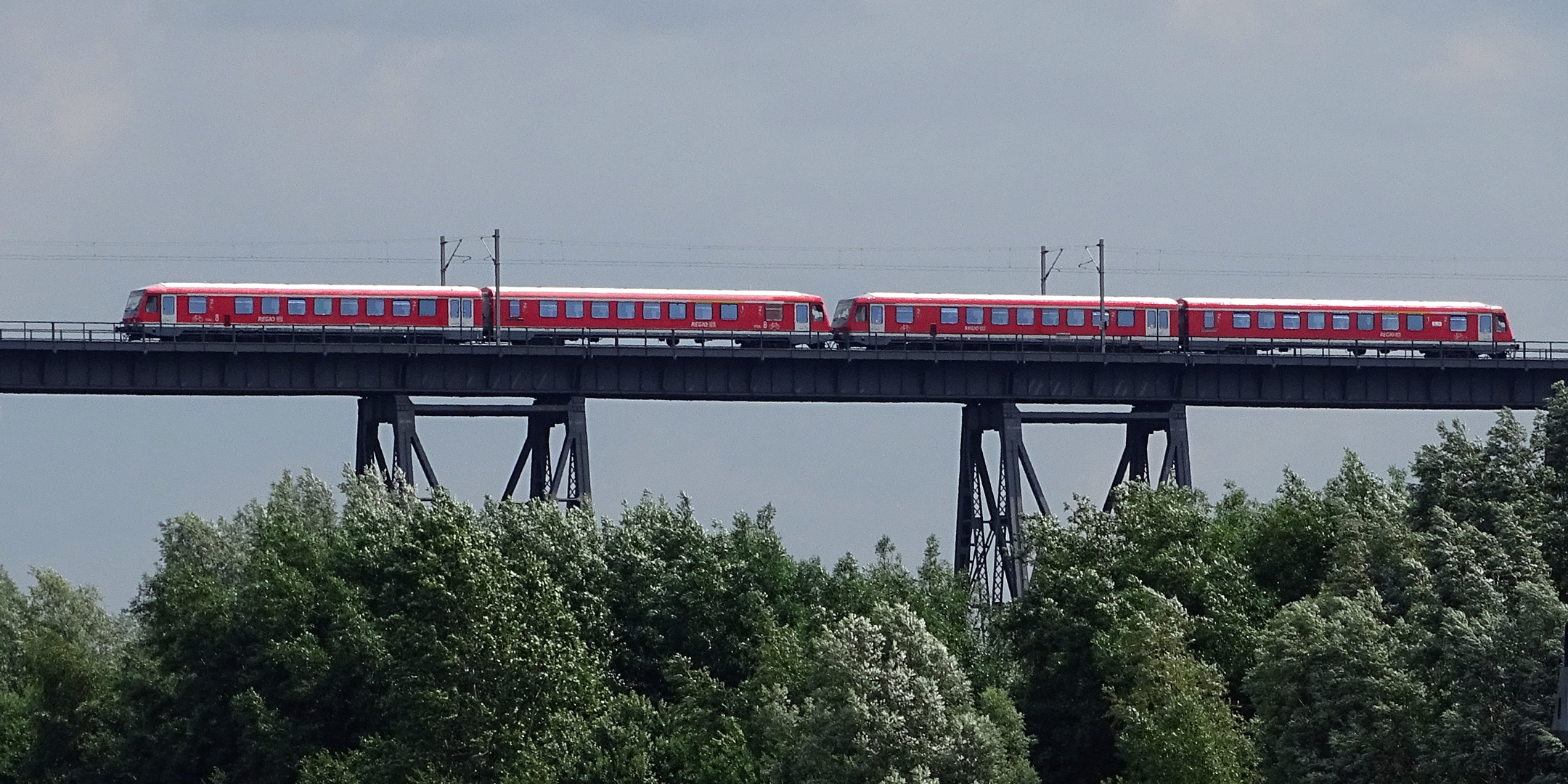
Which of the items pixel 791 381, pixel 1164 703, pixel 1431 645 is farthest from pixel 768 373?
pixel 1431 645

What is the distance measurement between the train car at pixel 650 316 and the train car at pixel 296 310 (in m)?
2.76

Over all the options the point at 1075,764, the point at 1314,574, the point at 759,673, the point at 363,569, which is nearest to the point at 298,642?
the point at 363,569

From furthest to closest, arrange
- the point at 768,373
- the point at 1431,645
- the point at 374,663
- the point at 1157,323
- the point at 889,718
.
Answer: the point at 1157,323 → the point at 768,373 → the point at 374,663 → the point at 889,718 → the point at 1431,645

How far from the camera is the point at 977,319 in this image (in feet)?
367

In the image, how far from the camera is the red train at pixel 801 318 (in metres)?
106

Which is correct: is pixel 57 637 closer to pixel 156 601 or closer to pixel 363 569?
pixel 156 601

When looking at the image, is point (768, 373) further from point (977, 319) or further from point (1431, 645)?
point (1431, 645)

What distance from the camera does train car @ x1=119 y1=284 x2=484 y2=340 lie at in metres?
105

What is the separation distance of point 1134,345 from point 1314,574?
3282 cm

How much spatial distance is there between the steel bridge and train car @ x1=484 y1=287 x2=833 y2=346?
1.17 meters

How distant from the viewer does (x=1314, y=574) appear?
3194 inches

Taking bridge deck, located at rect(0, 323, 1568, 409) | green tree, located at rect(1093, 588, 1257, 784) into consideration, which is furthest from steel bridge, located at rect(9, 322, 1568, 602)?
green tree, located at rect(1093, 588, 1257, 784)

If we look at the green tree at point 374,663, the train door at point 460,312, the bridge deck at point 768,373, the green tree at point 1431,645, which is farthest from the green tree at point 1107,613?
the train door at point 460,312

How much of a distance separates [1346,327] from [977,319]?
15865 mm
